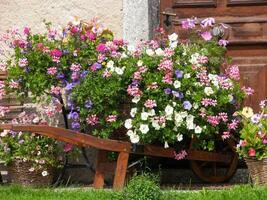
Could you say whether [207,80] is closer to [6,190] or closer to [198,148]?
[198,148]

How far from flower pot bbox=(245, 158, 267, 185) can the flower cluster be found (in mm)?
331

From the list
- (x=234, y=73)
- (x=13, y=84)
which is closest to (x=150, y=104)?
(x=234, y=73)

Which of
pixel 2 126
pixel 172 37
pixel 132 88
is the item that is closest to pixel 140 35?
pixel 172 37

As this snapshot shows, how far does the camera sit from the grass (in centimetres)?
424

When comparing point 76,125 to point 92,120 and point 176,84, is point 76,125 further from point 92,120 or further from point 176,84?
point 176,84

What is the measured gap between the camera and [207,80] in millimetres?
4977

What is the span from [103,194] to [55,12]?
1.99 metres

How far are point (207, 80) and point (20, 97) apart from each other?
5.12 ft

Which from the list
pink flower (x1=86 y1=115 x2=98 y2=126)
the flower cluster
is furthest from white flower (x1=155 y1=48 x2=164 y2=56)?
pink flower (x1=86 y1=115 x2=98 y2=126)

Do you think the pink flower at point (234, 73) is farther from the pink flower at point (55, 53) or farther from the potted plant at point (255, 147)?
the pink flower at point (55, 53)

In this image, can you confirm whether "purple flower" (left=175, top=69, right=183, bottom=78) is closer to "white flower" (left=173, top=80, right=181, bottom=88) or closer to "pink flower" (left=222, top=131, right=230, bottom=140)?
"white flower" (left=173, top=80, right=181, bottom=88)

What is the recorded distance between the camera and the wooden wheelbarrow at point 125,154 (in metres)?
4.89

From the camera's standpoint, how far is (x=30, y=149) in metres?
5.24

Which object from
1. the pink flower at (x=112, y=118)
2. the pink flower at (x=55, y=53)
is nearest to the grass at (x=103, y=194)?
the pink flower at (x=112, y=118)
